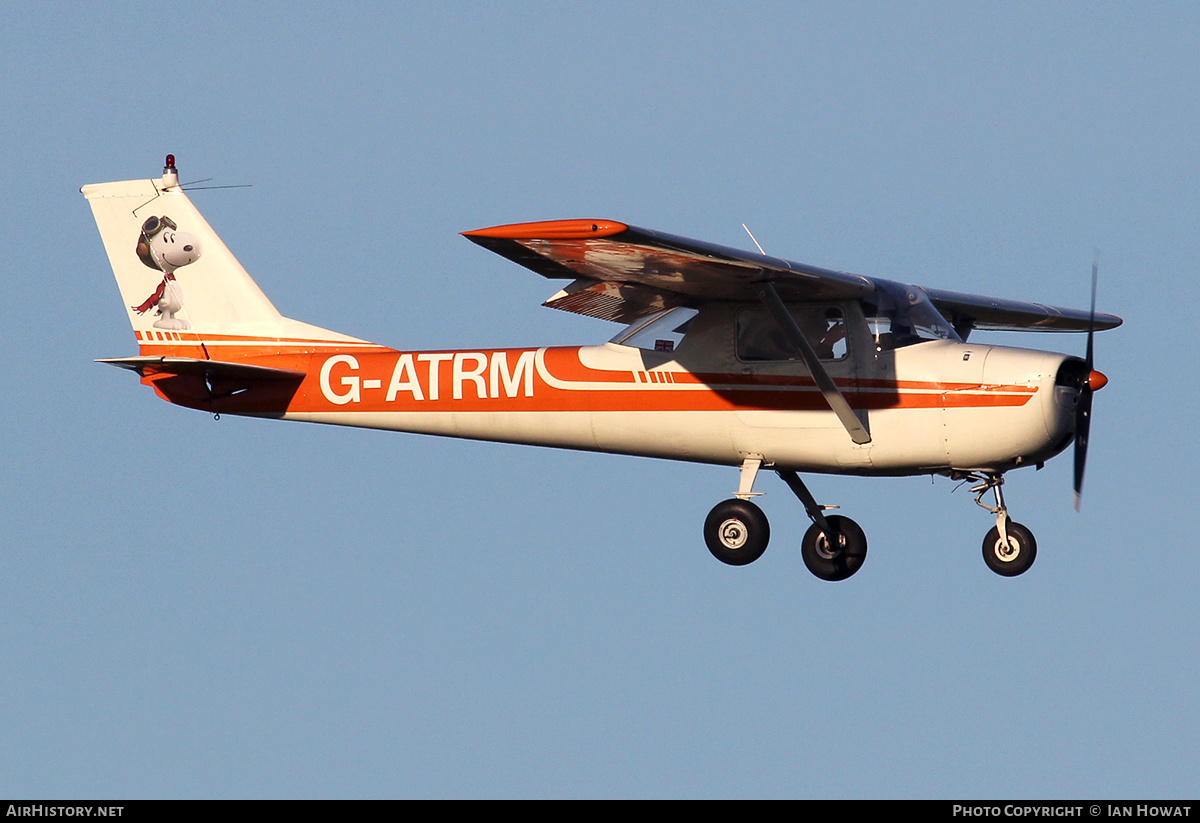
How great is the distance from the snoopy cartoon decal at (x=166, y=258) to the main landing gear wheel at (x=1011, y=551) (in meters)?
8.47

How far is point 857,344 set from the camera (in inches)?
646

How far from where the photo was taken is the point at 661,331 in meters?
17.2

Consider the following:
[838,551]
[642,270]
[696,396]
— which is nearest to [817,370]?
[696,396]

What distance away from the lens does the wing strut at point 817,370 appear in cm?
1612

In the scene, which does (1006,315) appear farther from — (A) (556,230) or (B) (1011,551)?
(A) (556,230)

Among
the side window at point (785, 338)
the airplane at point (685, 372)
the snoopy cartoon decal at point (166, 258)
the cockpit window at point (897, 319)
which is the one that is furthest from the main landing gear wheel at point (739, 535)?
the snoopy cartoon decal at point (166, 258)

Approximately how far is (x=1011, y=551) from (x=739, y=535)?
8.02 feet

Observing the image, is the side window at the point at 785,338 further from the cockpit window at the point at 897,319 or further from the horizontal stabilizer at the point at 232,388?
the horizontal stabilizer at the point at 232,388

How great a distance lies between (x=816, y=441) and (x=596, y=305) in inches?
110

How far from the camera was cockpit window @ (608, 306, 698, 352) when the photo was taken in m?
17.1

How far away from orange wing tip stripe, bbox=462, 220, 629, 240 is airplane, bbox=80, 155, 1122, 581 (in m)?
0.03
